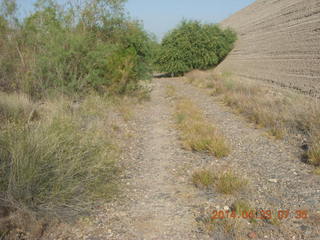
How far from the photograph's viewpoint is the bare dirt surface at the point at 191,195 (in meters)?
2.99

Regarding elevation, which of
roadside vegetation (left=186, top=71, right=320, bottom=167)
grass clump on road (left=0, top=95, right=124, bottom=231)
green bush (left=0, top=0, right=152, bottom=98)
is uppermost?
green bush (left=0, top=0, right=152, bottom=98)

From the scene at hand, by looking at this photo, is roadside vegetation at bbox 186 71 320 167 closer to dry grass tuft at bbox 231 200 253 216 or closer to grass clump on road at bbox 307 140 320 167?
grass clump on road at bbox 307 140 320 167

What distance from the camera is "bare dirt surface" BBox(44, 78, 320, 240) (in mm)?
2986

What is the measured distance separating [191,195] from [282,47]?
1742cm

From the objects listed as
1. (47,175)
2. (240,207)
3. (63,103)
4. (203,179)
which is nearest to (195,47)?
(63,103)

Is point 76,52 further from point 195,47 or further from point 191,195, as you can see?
point 195,47

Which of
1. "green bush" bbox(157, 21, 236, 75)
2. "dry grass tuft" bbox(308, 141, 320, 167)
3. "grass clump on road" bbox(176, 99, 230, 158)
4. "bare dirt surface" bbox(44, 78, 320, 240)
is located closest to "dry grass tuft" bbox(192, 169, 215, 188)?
"bare dirt surface" bbox(44, 78, 320, 240)

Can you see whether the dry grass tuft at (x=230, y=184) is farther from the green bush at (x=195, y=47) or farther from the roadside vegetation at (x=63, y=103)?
the green bush at (x=195, y=47)

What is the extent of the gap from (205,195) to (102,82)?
7.93m

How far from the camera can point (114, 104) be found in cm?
1031

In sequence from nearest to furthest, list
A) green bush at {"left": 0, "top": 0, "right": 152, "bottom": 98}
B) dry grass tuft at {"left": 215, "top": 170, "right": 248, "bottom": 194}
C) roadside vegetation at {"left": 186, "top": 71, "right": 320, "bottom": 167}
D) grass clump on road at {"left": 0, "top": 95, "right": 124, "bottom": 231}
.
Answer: grass clump on road at {"left": 0, "top": 95, "right": 124, "bottom": 231}, dry grass tuft at {"left": 215, "top": 170, "right": 248, "bottom": 194}, roadside vegetation at {"left": 186, "top": 71, "right": 320, "bottom": 167}, green bush at {"left": 0, "top": 0, "right": 152, "bottom": 98}

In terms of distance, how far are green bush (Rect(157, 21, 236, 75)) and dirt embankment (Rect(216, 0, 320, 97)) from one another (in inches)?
56.4

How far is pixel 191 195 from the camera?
3.89 m

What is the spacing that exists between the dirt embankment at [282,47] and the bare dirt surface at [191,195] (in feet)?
26.0
